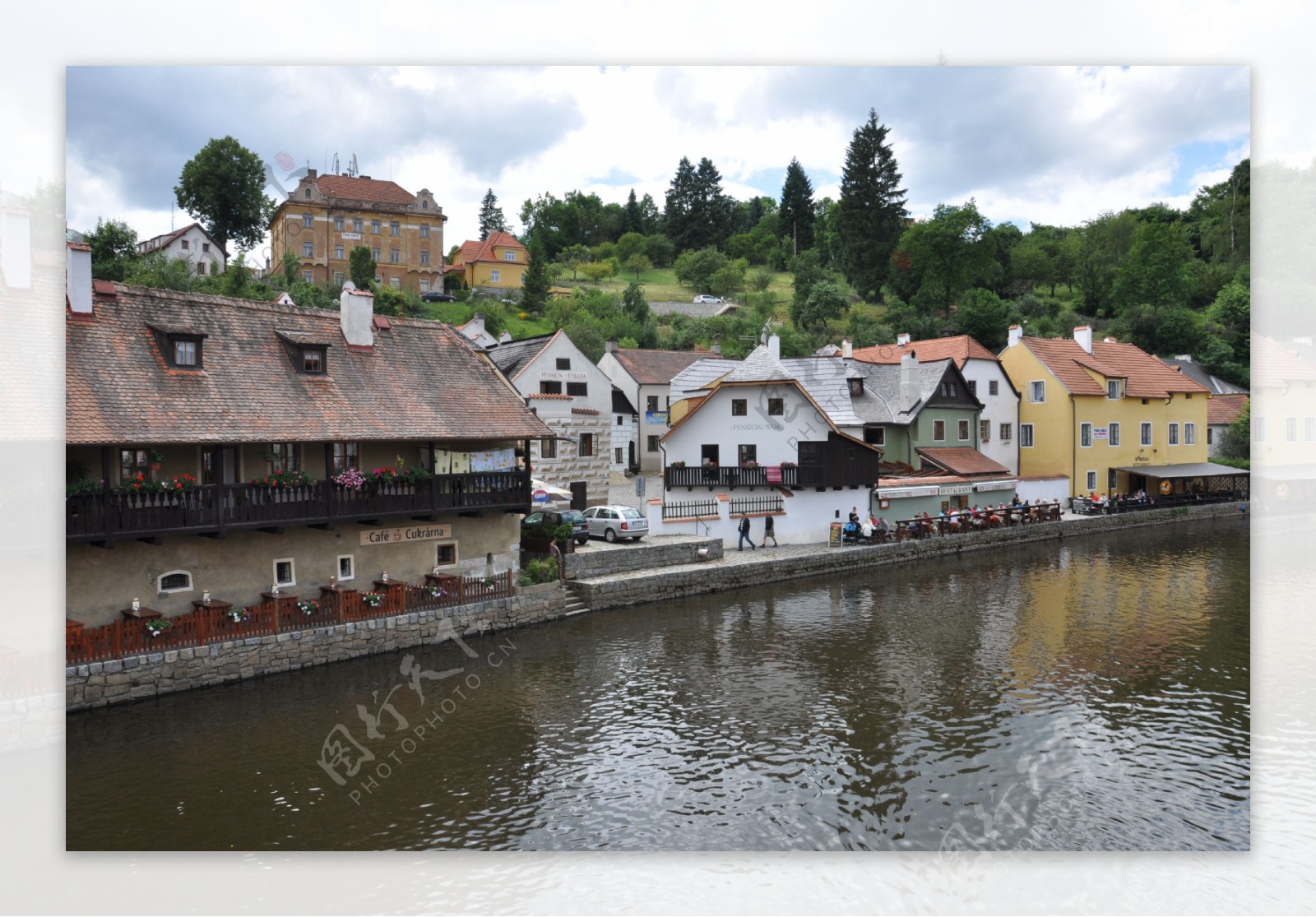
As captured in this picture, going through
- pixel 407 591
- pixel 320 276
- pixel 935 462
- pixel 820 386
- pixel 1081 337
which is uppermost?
pixel 320 276

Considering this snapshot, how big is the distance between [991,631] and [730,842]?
10.3m

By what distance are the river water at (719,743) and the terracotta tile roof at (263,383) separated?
417 cm

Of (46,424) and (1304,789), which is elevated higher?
(46,424)

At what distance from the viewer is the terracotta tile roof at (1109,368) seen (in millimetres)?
34969

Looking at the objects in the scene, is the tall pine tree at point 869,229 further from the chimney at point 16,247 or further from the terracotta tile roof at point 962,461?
the chimney at point 16,247

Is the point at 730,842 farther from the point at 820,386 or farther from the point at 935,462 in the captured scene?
the point at 935,462

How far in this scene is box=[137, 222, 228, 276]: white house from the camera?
35594mm

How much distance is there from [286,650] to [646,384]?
22.7 metres

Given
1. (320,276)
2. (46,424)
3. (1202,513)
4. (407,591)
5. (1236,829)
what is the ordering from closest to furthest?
(1236,829) < (46,424) < (407,591) < (1202,513) < (320,276)

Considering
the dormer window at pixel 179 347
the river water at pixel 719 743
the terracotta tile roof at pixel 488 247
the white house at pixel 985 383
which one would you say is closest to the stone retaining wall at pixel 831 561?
the river water at pixel 719 743

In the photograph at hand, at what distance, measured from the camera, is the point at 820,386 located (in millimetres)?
30156

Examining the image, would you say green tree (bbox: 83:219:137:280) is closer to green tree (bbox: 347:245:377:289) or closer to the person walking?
green tree (bbox: 347:245:377:289)

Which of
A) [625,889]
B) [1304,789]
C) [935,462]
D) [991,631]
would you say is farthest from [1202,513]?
[625,889]

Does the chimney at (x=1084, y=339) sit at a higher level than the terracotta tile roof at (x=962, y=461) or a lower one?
higher
